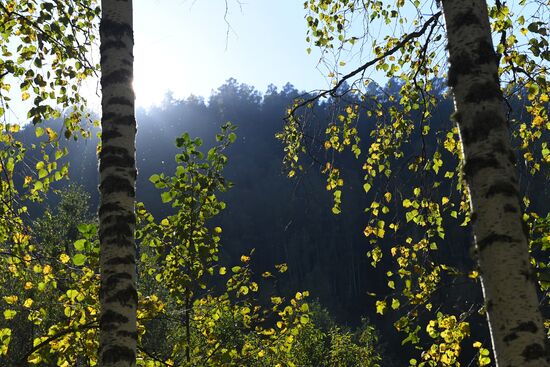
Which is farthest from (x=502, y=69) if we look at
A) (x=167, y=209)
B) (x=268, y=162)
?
(x=268, y=162)

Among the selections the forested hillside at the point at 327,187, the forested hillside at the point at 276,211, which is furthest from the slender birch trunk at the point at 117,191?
the forested hillside at the point at 276,211

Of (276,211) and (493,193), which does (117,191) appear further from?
(276,211)

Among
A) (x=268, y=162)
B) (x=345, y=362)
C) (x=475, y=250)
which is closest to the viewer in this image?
(x=475, y=250)

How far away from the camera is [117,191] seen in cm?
314

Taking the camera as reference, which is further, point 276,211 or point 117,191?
point 276,211

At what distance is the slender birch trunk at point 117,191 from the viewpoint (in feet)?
9.58

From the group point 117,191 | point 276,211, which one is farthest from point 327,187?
point 276,211

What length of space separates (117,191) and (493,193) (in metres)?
2.02

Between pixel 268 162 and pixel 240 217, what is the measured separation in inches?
778

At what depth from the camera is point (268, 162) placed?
118938 mm

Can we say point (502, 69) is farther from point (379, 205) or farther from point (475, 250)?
point (475, 250)

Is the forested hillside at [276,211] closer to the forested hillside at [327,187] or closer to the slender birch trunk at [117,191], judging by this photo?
the forested hillside at [327,187]

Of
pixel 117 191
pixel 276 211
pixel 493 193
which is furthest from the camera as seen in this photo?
pixel 276 211

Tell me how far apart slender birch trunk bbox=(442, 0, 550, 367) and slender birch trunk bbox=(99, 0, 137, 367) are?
6.04 feet
